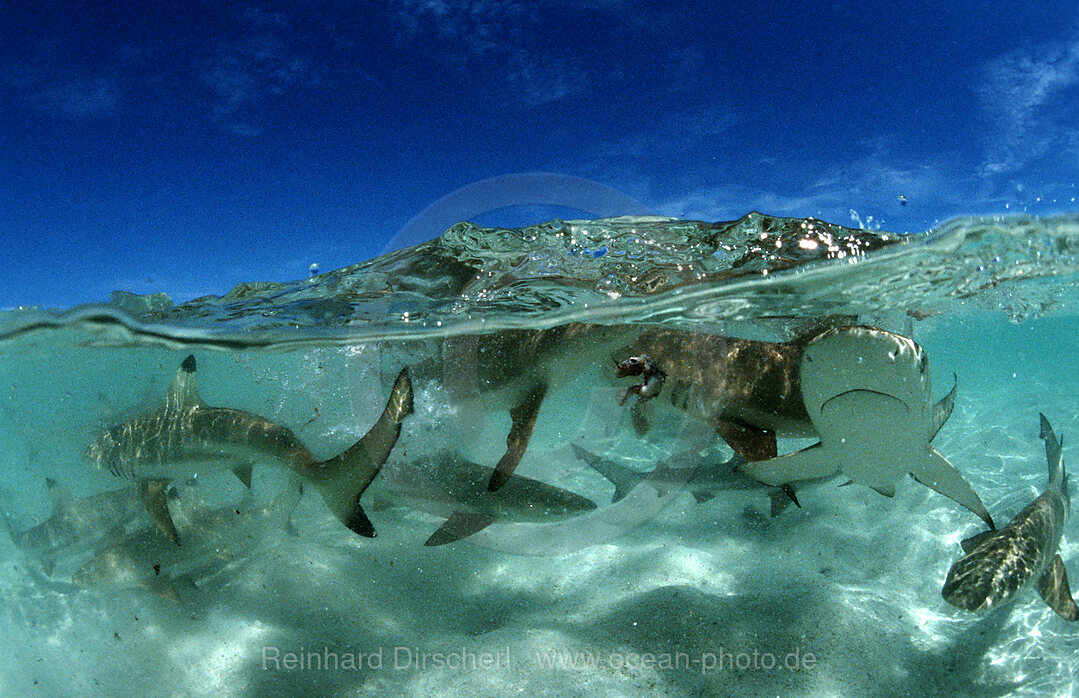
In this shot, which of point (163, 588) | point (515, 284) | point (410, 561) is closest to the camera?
point (163, 588)

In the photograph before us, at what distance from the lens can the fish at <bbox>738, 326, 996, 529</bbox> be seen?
181 inches

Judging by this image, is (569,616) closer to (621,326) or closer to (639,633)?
(639,633)

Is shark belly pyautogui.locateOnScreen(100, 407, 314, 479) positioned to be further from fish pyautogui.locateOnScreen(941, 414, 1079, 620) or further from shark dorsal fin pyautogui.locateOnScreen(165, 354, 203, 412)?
fish pyautogui.locateOnScreen(941, 414, 1079, 620)

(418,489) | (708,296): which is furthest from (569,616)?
(708,296)

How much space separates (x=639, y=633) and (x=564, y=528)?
8.87ft

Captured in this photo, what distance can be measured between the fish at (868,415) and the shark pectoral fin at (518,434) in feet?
7.75

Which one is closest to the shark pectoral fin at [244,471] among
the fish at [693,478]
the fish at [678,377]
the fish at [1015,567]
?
the fish at [678,377]

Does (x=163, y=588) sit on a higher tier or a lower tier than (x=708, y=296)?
lower

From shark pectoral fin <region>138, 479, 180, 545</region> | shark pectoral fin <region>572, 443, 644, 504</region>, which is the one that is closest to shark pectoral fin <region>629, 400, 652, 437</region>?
shark pectoral fin <region>572, 443, 644, 504</region>

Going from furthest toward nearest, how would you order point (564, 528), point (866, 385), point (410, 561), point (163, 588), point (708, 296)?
point (708, 296) → point (564, 528) → point (410, 561) → point (163, 588) → point (866, 385)

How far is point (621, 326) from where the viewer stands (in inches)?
318

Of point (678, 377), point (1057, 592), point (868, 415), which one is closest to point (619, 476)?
point (678, 377)

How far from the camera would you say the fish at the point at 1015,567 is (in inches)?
195

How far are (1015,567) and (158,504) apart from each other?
9776 millimetres
